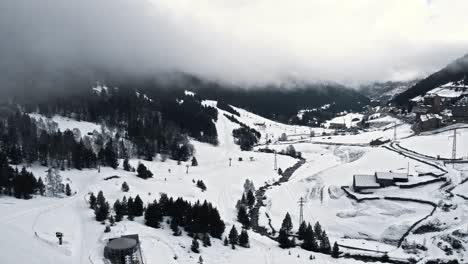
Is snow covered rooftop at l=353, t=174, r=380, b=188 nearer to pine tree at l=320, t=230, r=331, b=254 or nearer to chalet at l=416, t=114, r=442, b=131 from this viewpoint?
pine tree at l=320, t=230, r=331, b=254

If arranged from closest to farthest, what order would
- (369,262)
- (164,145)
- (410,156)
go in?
(369,262) → (410,156) → (164,145)

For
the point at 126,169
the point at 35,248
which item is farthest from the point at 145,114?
the point at 35,248

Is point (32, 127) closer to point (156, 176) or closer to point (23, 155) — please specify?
point (23, 155)

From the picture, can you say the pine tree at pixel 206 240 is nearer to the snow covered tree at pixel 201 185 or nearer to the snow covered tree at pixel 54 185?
the snow covered tree at pixel 54 185

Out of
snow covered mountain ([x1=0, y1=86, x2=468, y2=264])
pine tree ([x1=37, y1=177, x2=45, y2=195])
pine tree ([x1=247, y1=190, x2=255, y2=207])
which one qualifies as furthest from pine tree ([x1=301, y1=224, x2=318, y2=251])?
pine tree ([x1=37, y1=177, x2=45, y2=195])

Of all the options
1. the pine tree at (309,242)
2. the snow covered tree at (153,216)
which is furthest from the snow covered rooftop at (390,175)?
the snow covered tree at (153,216)

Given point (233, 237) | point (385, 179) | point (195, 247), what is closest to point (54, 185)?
point (195, 247)

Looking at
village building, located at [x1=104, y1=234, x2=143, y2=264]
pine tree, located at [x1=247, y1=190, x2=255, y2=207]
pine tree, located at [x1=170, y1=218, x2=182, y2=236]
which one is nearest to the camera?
village building, located at [x1=104, y1=234, x2=143, y2=264]

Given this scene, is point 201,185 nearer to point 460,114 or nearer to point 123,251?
point 123,251
